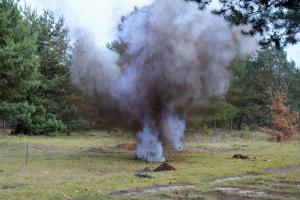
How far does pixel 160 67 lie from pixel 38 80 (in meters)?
20.6

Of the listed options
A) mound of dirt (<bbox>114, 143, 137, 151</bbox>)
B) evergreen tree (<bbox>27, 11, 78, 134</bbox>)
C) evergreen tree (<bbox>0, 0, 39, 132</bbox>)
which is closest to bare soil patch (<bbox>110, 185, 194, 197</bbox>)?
mound of dirt (<bbox>114, 143, 137, 151</bbox>)

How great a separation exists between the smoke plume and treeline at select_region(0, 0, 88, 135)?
28.3 feet

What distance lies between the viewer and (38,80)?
125 ft

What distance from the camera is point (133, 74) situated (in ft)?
67.2

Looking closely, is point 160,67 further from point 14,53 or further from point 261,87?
point 261,87

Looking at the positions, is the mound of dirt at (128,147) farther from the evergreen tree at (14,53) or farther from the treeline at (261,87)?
the treeline at (261,87)

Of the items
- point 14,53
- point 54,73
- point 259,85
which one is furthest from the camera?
point 259,85

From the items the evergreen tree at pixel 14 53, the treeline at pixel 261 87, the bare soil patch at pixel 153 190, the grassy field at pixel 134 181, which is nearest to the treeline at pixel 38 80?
the evergreen tree at pixel 14 53

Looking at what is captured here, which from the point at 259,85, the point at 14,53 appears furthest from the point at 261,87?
the point at 14,53

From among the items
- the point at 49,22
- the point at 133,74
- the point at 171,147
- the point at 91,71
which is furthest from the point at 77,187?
the point at 49,22

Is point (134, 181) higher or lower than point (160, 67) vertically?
lower

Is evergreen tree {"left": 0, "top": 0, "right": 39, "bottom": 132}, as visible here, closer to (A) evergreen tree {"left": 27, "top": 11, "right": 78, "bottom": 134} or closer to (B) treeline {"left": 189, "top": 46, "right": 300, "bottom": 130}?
(A) evergreen tree {"left": 27, "top": 11, "right": 78, "bottom": 134}

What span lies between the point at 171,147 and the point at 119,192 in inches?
481

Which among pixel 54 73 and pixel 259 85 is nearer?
pixel 54 73
